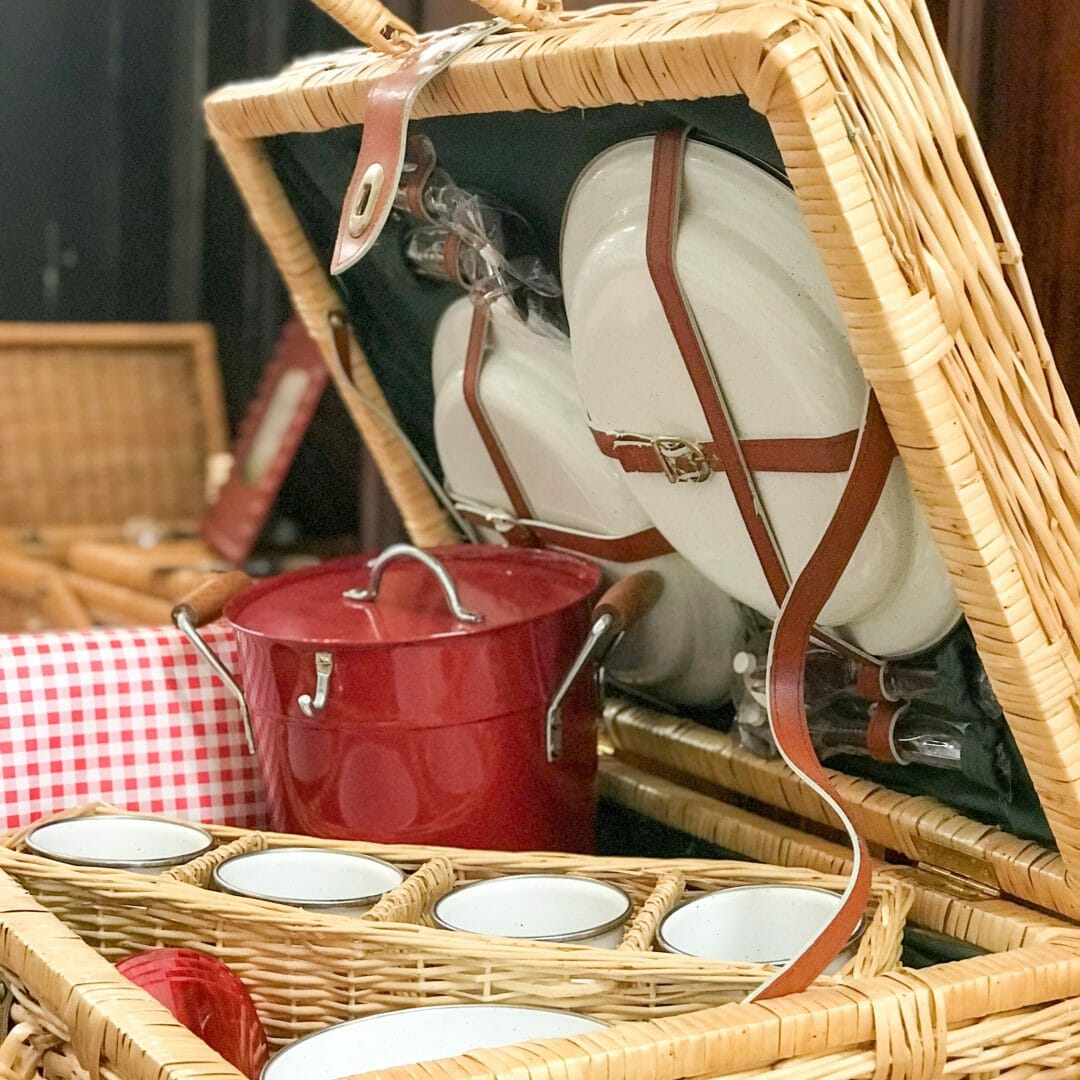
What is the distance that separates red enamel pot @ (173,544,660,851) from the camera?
1.04 metres

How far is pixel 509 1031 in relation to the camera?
2.72 feet

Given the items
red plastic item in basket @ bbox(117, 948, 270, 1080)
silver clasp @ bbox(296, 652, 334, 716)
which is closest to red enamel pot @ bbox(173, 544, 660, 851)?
silver clasp @ bbox(296, 652, 334, 716)

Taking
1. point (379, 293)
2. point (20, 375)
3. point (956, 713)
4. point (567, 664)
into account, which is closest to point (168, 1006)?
point (567, 664)

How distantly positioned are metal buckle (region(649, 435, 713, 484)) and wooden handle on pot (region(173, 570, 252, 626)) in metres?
0.42

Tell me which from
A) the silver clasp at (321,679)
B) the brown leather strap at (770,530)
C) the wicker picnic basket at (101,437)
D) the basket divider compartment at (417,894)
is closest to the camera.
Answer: the brown leather strap at (770,530)

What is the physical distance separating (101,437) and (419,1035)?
7.41ft

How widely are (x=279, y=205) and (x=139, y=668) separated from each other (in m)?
0.43

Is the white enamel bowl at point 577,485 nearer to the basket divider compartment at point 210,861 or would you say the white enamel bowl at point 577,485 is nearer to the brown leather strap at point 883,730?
the brown leather strap at point 883,730

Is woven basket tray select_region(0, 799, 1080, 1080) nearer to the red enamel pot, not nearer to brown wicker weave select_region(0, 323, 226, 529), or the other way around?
the red enamel pot

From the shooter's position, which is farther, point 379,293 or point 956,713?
point 379,293

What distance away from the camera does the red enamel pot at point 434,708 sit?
41.1 inches

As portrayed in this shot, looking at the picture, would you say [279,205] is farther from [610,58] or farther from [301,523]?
[301,523]

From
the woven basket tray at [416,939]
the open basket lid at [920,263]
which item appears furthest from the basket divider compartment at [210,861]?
the open basket lid at [920,263]

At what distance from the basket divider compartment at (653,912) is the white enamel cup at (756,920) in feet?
0.04
